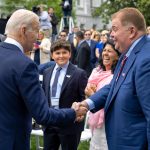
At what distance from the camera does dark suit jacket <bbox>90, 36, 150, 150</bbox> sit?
390 cm

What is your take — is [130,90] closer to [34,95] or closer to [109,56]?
[34,95]

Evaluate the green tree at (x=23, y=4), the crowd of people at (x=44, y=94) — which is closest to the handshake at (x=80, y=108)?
the crowd of people at (x=44, y=94)

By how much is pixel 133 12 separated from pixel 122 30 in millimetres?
188

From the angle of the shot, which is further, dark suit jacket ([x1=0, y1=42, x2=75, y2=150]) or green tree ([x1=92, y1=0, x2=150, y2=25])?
green tree ([x1=92, y1=0, x2=150, y2=25])

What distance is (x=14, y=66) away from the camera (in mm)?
3969

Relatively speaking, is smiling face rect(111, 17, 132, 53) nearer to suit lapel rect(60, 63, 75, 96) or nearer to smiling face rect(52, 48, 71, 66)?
suit lapel rect(60, 63, 75, 96)

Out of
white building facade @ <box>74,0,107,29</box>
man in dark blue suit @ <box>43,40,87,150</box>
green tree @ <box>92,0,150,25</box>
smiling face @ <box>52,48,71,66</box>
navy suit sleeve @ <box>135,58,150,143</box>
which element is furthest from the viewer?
white building facade @ <box>74,0,107,29</box>

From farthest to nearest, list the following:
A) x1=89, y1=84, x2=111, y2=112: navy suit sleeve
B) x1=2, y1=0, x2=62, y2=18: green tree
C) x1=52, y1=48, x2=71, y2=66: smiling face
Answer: x1=2, y1=0, x2=62, y2=18: green tree, x1=52, y1=48, x2=71, y2=66: smiling face, x1=89, y1=84, x2=111, y2=112: navy suit sleeve

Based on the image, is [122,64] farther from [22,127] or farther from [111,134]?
[22,127]

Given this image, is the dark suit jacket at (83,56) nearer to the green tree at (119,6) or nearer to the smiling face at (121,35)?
the smiling face at (121,35)

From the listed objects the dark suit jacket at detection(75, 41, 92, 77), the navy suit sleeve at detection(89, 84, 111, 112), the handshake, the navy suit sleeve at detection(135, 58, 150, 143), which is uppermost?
the navy suit sleeve at detection(135, 58, 150, 143)

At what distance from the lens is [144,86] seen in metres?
3.87

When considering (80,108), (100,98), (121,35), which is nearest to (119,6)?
(100,98)

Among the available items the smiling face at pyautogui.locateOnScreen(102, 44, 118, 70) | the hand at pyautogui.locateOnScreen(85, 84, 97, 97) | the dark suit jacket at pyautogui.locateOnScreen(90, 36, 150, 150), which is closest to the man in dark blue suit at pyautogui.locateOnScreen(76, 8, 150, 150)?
the dark suit jacket at pyautogui.locateOnScreen(90, 36, 150, 150)
